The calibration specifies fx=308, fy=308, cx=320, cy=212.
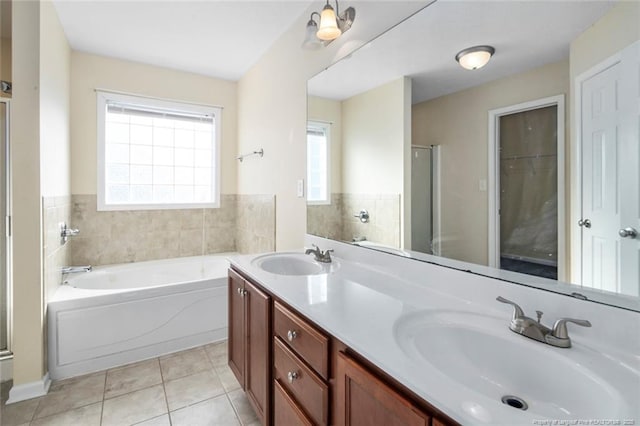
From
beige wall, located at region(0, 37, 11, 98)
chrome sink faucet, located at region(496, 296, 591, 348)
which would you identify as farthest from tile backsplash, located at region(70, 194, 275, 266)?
chrome sink faucet, located at region(496, 296, 591, 348)

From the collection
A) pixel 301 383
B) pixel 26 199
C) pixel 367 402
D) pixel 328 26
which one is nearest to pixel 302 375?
pixel 301 383

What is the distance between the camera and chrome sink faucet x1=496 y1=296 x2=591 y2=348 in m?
0.79

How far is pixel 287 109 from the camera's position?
248cm

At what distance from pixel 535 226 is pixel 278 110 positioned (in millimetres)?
2140

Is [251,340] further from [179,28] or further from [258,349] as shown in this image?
[179,28]

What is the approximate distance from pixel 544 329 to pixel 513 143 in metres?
0.62

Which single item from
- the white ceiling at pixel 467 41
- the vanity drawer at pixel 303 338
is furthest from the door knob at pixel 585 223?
the vanity drawer at pixel 303 338

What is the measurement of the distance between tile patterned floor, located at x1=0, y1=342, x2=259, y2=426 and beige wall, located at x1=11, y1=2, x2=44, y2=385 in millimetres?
215

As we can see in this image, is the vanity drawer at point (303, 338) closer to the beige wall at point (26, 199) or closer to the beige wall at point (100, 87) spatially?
the beige wall at point (26, 199)

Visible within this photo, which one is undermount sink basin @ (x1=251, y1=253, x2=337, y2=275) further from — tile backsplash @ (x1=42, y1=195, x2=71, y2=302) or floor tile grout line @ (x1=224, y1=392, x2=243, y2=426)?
tile backsplash @ (x1=42, y1=195, x2=71, y2=302)

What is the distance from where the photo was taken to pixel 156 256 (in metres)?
3.27

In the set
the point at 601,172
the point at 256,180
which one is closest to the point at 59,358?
the point at 256,180

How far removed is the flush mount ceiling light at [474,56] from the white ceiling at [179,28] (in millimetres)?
1373

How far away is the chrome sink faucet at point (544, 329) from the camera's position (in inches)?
30.9
